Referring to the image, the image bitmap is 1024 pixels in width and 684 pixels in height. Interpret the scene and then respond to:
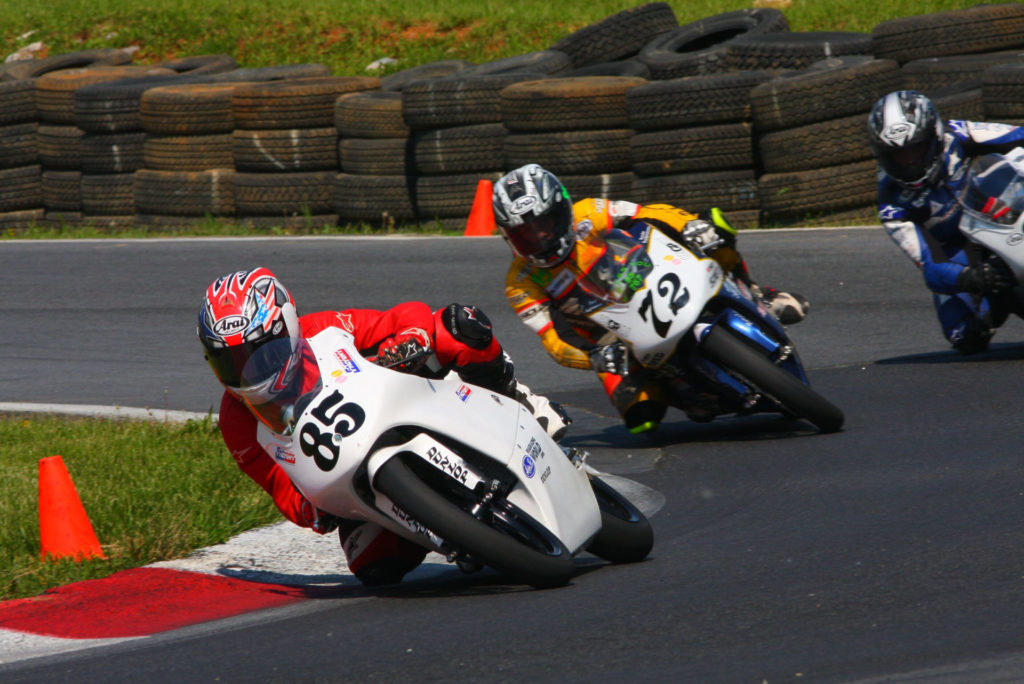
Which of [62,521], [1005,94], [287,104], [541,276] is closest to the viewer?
[62,521]

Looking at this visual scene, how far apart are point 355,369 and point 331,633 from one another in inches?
33.1

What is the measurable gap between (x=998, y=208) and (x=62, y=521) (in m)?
5.14

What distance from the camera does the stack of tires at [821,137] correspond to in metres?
11.9

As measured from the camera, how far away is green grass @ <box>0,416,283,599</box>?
5.75 metres

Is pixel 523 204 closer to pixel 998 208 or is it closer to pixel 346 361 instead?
pixel 346 361

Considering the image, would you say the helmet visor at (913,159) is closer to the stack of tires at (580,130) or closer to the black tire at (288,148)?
the stack of tires at (580,130)

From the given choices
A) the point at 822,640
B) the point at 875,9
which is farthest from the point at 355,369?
the point at 875,9

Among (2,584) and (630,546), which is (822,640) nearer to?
(630,546)

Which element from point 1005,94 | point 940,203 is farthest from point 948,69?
point 940,203

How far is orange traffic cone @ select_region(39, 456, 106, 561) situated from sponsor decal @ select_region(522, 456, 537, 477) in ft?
6.66

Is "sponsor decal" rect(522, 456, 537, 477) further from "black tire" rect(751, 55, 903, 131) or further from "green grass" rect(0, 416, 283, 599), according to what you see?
"black tire" rect(751, 55, 903, 131)

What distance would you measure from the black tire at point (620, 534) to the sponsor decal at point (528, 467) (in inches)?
16.4

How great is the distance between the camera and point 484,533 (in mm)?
4422

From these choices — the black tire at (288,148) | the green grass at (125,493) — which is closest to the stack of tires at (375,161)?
the black tire at (288,148)
